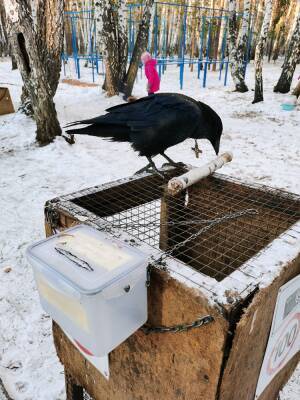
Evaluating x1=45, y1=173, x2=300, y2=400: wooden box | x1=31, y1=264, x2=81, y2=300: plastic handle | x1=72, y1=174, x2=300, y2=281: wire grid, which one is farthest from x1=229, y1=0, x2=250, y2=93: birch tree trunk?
x1=31, y1=264, x2=81, y2=300: plastic handle

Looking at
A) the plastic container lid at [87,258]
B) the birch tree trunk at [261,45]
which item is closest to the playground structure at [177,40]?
the birch tree trunk at [261,45]

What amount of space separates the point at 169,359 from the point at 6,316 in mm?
1740

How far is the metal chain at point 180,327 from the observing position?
90 centimetres

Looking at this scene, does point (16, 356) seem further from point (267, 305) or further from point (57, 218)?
point (267, 305)

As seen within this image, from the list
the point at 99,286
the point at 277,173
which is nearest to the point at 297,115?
the point at 277,173

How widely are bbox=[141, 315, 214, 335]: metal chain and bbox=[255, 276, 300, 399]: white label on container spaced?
0.33 metres

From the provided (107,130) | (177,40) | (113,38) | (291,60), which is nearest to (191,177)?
(107,130)

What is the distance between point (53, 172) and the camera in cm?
486

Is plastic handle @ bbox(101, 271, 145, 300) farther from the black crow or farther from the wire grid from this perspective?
the black crow

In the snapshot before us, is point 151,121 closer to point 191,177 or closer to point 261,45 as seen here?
point 191,177

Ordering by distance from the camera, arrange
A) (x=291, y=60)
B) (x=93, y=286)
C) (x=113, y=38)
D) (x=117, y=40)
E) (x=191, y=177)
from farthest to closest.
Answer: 1. (x=291, y=60)
2. (x=117, y=40)
3. (x=113, y=38)
4. (x=191, y=177)
5. (x=93, y=286)

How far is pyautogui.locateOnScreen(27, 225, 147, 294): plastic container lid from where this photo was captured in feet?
2.84

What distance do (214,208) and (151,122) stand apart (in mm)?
865

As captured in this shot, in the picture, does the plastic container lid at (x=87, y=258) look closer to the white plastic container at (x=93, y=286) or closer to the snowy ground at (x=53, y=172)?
the white plastic container at (x=93, y=286)
